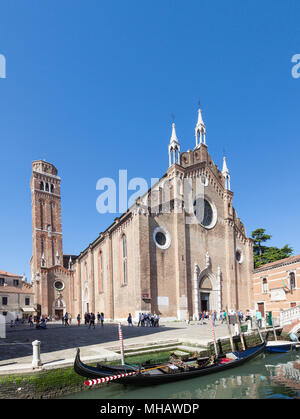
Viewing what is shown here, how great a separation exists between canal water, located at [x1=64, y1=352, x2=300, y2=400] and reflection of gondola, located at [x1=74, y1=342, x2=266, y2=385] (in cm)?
25

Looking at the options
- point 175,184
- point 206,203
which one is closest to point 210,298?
point 206,203

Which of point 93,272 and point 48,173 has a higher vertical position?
point 48,173

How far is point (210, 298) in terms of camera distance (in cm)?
3098

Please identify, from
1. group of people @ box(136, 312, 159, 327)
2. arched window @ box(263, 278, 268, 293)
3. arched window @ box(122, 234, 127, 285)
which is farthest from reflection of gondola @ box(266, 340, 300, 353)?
arched window @ box(263, 278, 268, 293)

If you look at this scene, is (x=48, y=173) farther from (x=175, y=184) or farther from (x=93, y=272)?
(x=175, y=184)

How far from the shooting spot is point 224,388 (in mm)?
10789

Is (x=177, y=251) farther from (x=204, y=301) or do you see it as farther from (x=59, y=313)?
(x=59, y=313)

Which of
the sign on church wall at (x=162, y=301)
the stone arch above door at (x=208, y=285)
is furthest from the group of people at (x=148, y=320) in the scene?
the stone arch above door at (x=208, y=285)

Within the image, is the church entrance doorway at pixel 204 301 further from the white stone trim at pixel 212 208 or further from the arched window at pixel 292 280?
the arched window at pixel 292 280

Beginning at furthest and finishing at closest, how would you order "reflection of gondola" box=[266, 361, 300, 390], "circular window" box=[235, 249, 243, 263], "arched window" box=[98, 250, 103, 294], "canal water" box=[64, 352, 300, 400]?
"arched window" box=[98, 250, 103, 294]
"circular window" box=[235, 249, 243, 263]
"reflection of gondola" box=[266, 361, 300, 390]
"canal water" box=[64, 352, 300, 400]

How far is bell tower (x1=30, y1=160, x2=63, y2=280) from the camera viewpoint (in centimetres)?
5020

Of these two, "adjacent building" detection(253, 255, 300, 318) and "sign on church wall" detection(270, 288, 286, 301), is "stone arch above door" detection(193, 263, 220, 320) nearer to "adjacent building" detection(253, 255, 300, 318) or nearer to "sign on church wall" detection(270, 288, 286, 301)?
"adjacent building" detection(253, 255, 300, 318)
